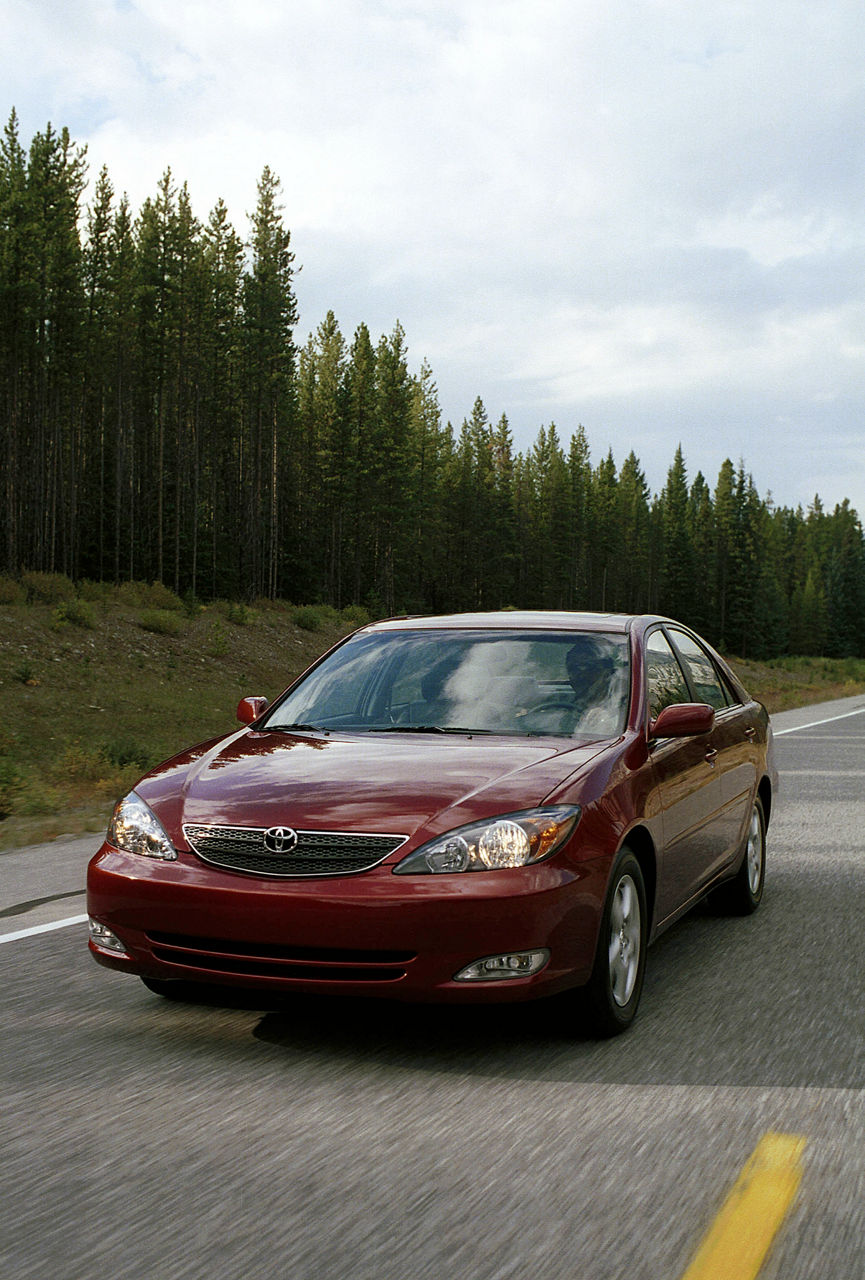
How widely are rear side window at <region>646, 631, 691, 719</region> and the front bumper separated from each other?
1547 millimetres

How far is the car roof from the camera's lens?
6277mm

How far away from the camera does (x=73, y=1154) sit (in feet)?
11.7

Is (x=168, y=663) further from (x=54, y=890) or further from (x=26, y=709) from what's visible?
(x=54, y=890)

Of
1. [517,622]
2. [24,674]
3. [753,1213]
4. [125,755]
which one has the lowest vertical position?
[125,755]

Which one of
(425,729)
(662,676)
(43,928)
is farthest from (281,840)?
(43,928)

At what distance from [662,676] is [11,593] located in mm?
32411

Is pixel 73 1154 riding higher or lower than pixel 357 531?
lower

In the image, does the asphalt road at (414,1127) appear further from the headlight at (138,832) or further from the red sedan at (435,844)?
the headlight at (138,832)

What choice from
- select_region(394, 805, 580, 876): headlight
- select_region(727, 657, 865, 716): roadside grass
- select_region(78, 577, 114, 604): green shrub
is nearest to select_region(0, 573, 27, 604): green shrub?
select_region(78, 577, 114, 604): green shrub

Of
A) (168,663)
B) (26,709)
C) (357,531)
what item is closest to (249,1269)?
(26,709)

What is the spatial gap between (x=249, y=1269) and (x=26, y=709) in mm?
26193

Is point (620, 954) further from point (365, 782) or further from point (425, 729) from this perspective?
point (425, 729)

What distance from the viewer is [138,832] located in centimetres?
479

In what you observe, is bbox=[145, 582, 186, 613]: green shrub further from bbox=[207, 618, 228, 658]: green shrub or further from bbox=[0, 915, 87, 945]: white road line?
bbox=[0, 915, 87, 945]: white road line
